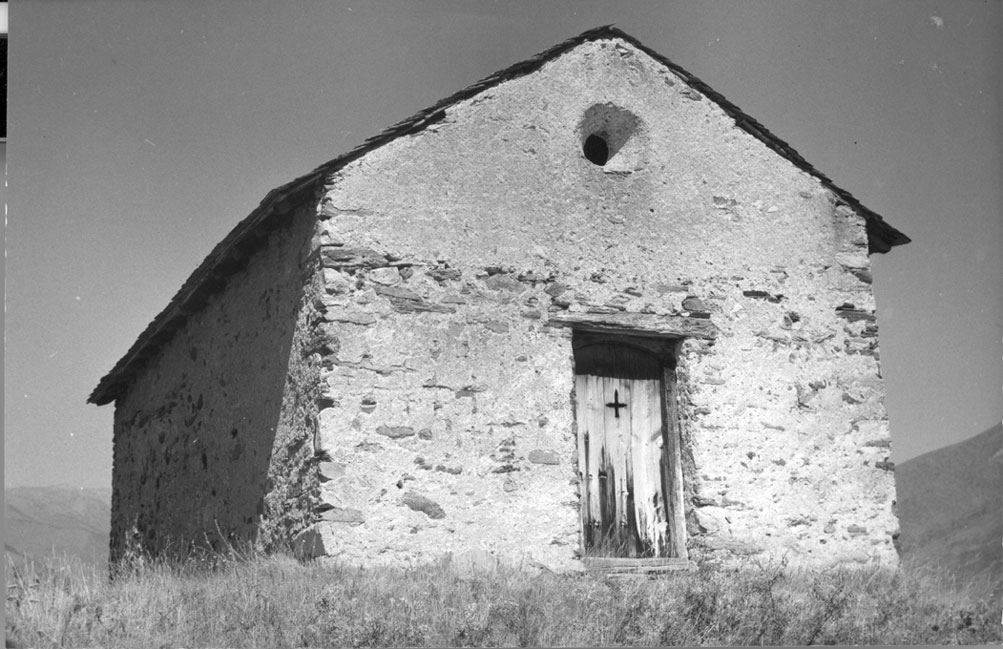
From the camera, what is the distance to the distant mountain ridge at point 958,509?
9000 mm

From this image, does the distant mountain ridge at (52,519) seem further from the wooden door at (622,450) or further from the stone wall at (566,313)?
the wooden door at (622,450)

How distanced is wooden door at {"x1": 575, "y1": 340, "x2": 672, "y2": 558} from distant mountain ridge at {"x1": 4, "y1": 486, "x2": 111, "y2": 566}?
12.6 feet

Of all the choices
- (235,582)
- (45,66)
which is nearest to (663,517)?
(235,582)

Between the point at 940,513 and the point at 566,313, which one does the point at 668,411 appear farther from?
the point at 940,513

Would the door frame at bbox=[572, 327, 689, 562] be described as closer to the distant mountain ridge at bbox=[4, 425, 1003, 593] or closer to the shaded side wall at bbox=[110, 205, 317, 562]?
the distant mountain ridge at bbox=[4, 425, 1003, 593]

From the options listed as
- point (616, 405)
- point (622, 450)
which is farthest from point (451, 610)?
point (616, 405)

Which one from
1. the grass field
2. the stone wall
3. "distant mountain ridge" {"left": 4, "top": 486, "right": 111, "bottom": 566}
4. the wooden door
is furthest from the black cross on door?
"distant mountain ridge" {"left": 4, "top": 486, "right": 111, "bottom": 566}

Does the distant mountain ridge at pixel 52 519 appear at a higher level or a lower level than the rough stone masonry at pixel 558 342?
lower

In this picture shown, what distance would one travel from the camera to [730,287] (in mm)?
9766

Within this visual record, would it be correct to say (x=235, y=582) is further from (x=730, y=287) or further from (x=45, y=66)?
(x=730, y=287)

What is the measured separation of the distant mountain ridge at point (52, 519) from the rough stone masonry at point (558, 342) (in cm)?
134

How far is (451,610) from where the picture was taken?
7.37 m

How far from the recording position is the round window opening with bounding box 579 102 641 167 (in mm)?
9867

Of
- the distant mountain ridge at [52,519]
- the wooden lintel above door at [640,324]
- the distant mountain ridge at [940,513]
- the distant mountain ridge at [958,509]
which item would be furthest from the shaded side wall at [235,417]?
the distant mountain ridge at [958,509]
